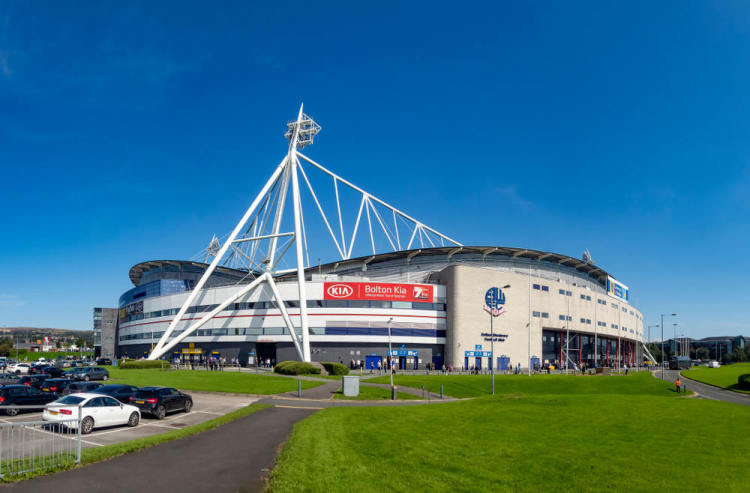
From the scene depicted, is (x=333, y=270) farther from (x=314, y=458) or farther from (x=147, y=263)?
(x=314, y=458)

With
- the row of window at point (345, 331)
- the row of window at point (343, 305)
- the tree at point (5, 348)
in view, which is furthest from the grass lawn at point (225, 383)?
the tree at point (5, 348)

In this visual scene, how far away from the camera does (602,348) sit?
109m

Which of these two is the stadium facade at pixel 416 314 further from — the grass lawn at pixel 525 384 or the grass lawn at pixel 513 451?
the grass lawn at pixel 513 451

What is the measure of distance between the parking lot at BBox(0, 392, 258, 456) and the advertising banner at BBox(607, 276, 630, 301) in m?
101

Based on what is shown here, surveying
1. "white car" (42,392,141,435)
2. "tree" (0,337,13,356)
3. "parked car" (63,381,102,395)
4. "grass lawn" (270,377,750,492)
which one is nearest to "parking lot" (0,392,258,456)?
"white car" (42,392,141,435)

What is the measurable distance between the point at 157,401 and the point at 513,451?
1736 centimetres

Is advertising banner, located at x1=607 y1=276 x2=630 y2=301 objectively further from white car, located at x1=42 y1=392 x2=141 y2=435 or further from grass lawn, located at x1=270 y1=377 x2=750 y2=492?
white car, located at x1=42 y1=392 x2=141 y2=435

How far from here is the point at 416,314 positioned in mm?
78312

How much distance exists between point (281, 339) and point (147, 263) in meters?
55.3

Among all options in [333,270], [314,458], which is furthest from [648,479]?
[333,270]

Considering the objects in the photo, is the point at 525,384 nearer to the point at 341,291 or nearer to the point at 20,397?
the point at 341,291

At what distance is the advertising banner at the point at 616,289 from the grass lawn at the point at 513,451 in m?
92.5

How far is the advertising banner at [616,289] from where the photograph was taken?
115 m

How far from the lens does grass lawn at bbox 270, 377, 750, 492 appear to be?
42.2 feet
